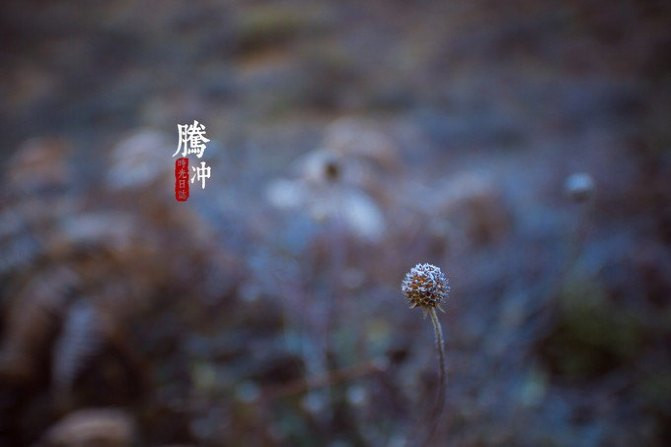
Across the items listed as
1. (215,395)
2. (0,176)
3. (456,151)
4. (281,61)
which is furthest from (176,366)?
(281,61)

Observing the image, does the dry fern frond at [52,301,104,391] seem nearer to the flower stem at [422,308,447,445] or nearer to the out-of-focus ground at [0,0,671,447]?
the out-of-focus ground at [0,0,671,447]

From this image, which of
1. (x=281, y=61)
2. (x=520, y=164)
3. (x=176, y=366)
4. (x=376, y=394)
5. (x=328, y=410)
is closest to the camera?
(x=376, y=394)

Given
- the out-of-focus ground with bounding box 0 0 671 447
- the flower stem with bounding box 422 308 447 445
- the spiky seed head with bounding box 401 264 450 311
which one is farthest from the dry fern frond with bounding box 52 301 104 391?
the spiky seed head with bounding box 401 264 450 311

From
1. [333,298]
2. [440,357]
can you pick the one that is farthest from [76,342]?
[440,357]

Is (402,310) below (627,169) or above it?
below

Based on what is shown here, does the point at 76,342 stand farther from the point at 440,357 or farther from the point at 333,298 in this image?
the point at 440,357

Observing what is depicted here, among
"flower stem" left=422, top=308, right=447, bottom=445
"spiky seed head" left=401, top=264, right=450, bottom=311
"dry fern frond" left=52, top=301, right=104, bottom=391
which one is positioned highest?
"dry fern frond" left=52, top=301, right=104, bottom=391

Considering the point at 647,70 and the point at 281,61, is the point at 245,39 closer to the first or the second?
the point at 281,61

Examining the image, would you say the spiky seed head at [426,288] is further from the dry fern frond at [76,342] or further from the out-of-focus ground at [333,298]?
the dry fern frond at [76,342]
